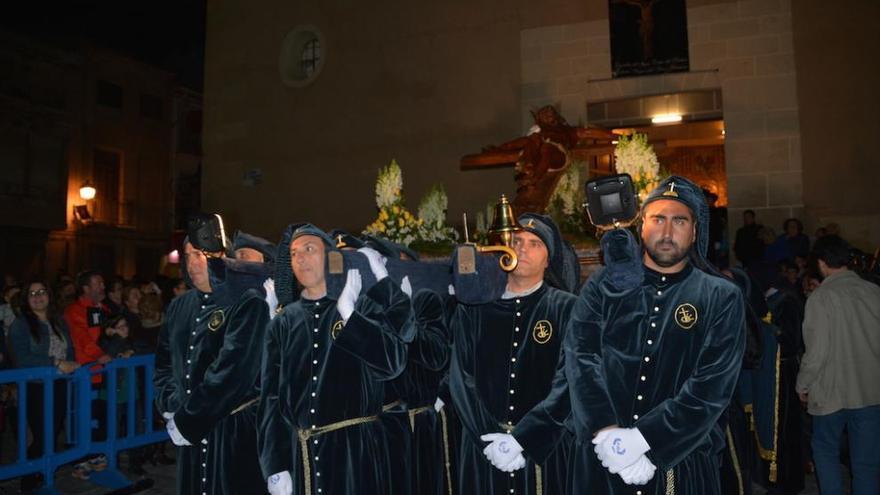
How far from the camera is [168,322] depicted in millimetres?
4824

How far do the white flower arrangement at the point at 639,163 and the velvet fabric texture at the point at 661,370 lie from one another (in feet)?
12.9

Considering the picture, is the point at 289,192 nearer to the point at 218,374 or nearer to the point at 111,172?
the point at 218,374

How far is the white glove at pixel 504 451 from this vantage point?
3.55 metres

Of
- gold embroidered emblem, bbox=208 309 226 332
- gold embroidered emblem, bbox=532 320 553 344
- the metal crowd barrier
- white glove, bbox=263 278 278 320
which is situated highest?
white glove, bbox=263 278 278 320

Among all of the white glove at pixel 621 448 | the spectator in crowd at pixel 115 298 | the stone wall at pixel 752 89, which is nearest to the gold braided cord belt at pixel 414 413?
the white glove at pixel 621 448

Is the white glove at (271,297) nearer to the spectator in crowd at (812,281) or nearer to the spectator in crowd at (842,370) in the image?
the spectator in crowd at (842,370)

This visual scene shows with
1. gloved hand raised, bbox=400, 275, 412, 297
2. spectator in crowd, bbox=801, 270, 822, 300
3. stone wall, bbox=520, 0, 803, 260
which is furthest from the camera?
stone wall, bbox=520, 0, 803, 260

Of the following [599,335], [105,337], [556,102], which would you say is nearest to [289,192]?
[556,102]

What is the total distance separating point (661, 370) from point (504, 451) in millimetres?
868

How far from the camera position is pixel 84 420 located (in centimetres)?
660

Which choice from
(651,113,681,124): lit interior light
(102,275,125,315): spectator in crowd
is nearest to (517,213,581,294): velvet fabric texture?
(102,275,125,315): spectator in crowd

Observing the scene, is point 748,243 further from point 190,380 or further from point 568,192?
point 190,380

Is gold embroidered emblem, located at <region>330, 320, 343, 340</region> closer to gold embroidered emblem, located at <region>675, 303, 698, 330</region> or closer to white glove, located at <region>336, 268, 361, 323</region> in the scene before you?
white glove, located at <region>336, 268, 361, 323</region>

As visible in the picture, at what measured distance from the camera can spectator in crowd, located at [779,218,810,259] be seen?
10.5 meters
